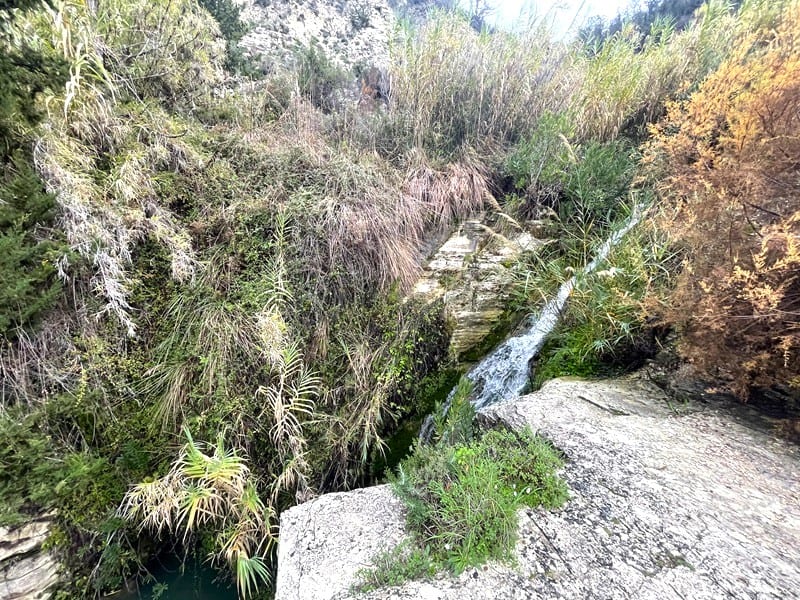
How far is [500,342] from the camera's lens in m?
3.28

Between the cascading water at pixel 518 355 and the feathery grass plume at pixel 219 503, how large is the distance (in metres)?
1.37

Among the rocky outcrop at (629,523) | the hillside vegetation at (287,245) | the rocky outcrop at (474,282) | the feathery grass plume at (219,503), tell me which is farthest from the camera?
the rocky outcrop at (474,282)

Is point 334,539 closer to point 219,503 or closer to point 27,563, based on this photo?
point 219,503

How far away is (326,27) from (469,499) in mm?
9736

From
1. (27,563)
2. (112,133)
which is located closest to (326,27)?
(112,133)

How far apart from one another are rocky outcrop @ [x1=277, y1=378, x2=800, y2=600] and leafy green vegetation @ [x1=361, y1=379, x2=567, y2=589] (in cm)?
6

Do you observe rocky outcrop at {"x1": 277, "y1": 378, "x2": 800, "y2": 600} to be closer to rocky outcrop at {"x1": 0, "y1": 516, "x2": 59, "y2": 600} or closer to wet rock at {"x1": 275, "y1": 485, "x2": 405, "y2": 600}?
wet rock at {"x1": 275, "y1": 485, "x2": 405, "y2": 600}

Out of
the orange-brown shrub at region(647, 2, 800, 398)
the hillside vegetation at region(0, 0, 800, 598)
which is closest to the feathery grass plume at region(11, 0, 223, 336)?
the hillside vegetation at region(0, 0, 800, 598)

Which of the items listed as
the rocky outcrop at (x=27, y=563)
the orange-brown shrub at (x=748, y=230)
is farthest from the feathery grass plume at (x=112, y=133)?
the orange-brown shrub at (x=748, y=230)

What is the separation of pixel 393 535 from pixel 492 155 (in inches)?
149

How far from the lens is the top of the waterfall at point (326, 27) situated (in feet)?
22.2

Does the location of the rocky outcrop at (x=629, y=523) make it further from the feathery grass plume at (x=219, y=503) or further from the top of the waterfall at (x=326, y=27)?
the top of the waterfall at (x=326, y=27)

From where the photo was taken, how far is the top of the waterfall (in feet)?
22.2

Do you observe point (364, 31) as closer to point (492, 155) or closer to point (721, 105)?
point (492, 155)
